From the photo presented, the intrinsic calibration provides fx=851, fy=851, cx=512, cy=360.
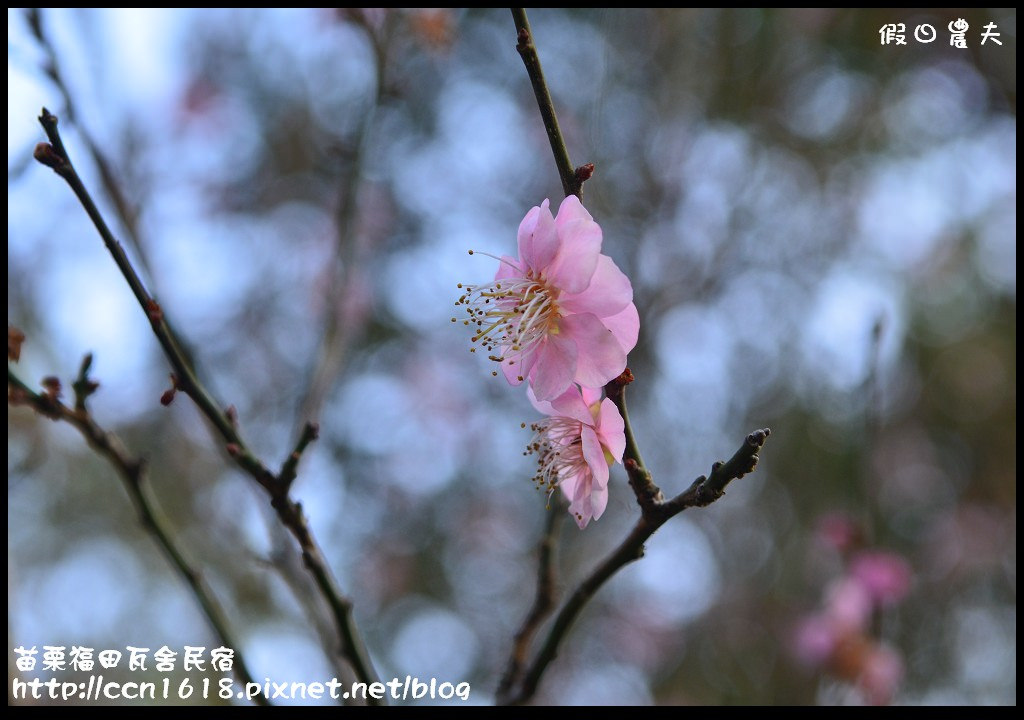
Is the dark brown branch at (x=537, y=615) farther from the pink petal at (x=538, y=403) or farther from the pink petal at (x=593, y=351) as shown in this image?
the pink petal at (x=593, y=351)

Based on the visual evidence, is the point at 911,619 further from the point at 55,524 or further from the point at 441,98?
the point at 55,524

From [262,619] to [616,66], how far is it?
3.61m

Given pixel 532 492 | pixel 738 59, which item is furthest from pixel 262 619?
pixel 738 59

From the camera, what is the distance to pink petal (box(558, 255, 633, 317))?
1000 mm

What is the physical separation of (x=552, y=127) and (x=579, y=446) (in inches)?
18.8

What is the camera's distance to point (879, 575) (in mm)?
2631

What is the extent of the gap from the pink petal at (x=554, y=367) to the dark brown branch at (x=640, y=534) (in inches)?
7.0

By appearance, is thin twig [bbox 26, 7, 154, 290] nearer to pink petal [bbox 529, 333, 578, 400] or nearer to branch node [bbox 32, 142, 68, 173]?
branch node [bbox 32, 142, 68, 173]

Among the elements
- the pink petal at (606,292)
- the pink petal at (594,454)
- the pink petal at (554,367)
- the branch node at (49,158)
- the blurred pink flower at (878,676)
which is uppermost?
the branch node at (49,158)

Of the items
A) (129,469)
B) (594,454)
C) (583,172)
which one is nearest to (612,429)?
(594,454)

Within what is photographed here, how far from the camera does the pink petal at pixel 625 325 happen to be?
3.38ft

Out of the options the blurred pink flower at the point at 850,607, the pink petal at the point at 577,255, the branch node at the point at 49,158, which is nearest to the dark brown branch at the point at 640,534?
the pink petal at the point at 577,255

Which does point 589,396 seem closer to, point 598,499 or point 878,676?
point 598,499

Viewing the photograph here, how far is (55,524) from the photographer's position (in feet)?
19.5
